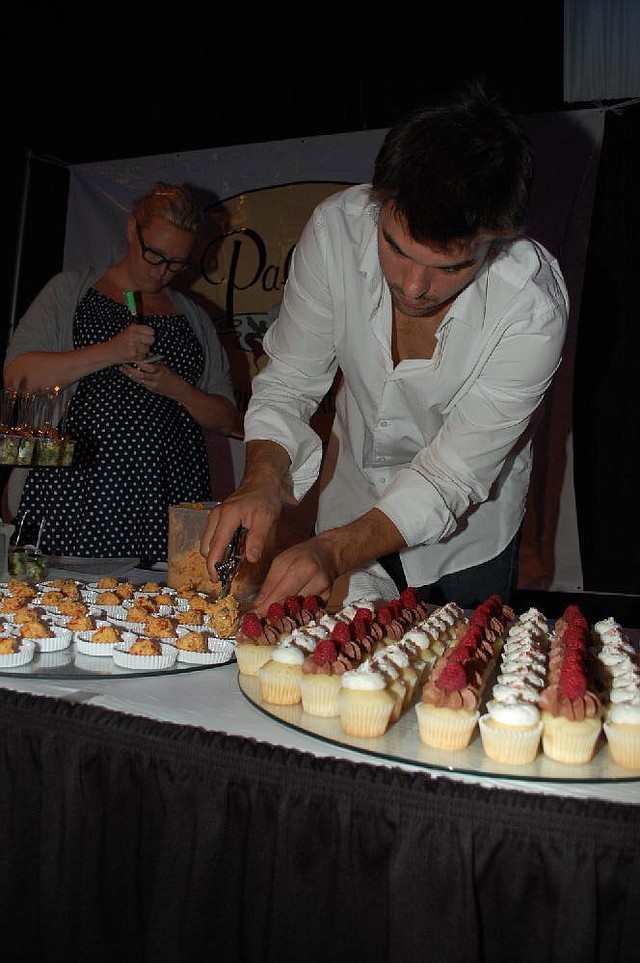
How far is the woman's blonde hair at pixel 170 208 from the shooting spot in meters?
2.98

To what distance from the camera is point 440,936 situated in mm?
1062

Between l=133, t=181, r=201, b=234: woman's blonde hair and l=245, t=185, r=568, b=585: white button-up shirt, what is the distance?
2.52 ft

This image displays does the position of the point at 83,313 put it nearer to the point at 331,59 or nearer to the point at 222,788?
the point at 331,59

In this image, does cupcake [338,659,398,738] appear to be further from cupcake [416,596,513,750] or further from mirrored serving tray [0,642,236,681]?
mirrored serving tray [0,642,236,681]

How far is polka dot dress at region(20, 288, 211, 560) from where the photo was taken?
2977mm

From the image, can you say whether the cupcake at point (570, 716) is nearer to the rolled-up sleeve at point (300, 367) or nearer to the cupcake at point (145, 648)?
the cupcake at point (145, 648)

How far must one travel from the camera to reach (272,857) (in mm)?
1169

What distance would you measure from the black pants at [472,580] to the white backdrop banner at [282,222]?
5.08ft

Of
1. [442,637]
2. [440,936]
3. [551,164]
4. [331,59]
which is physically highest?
[331,59]

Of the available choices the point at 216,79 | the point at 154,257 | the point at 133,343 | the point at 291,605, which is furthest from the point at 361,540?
the point at 216,79

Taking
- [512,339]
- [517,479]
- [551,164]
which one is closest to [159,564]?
[517,479]

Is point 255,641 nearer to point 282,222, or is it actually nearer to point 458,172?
point 458,172

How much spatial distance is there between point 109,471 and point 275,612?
4.89 ft

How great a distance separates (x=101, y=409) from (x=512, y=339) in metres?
1.44
